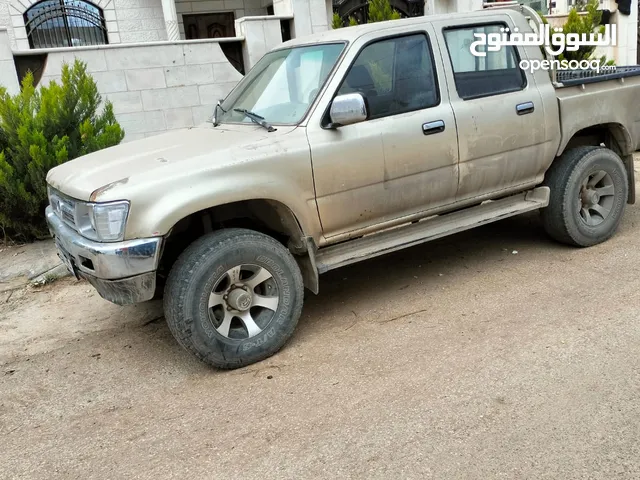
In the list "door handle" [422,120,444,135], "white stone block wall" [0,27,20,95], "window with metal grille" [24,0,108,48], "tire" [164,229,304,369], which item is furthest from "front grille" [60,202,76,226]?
"window with metal grille" [24,0,108,48]

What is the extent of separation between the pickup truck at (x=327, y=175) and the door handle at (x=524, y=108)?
0.02 meters

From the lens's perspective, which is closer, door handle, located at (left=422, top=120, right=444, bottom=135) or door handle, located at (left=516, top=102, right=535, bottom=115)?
door handle, located at (left=422, top=120, right=444, bottom=135)

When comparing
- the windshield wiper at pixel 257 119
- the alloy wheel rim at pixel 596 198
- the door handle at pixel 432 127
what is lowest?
the alloy wheel rim at pixel 596 198

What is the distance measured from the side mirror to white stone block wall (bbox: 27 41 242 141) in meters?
6.22

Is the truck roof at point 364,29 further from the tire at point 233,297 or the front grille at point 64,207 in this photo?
the front grille at point 64,207

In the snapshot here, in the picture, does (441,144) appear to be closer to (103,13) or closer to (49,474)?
(49,474)

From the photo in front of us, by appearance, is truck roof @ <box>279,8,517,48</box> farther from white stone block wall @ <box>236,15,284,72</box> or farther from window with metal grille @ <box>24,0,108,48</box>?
window with metal grille @ <box>24,0,108,48</box>

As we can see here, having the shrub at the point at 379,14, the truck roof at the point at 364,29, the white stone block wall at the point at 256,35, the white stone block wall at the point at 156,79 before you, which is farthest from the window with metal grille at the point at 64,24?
the truck roof at the point at 364,29

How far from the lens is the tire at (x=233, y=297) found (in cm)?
365

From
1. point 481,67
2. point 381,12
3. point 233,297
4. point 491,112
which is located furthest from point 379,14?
point 233,297

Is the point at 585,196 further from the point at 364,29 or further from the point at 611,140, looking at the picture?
the point at 364,29

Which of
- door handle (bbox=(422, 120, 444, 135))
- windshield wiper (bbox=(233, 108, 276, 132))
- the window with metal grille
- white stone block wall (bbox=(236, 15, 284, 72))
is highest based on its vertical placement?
the window with metal grille

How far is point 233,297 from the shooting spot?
12.5 feet

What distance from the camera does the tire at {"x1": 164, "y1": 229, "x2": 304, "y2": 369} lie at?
365cm
